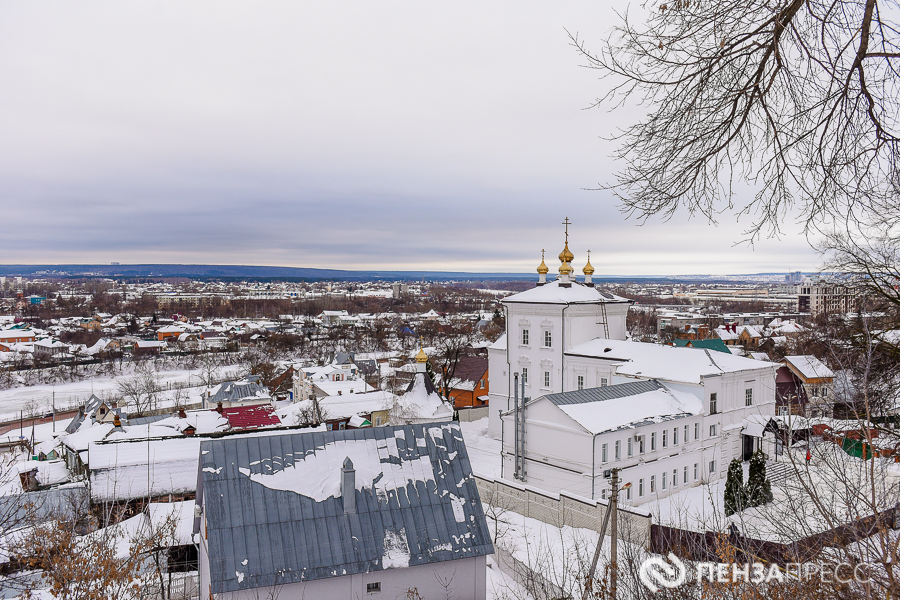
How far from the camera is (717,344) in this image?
32.4 m

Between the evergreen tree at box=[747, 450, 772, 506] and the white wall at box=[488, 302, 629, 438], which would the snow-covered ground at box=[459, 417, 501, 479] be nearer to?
the white wall at box=[488, 302, 629, 438]

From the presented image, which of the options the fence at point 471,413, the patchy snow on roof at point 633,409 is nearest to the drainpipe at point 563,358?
the patchy snow on roof at point 633,409

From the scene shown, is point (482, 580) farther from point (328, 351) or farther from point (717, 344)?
point (328, 351)

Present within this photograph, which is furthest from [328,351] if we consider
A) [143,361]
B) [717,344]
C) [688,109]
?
[688,109]

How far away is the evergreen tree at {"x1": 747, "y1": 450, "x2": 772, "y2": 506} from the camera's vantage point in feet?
54.7

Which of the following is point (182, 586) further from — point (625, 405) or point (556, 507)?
point (625, 405)

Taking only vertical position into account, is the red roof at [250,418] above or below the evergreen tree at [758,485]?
below

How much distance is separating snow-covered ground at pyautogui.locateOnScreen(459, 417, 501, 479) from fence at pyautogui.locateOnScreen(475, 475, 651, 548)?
1.85 meters

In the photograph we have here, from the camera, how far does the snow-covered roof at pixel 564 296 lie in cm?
2670

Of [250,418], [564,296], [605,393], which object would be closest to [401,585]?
[605,393]

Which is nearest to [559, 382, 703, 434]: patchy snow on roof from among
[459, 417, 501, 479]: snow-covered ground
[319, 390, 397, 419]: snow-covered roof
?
[459, 417, 501, 479]: snow-covered ground

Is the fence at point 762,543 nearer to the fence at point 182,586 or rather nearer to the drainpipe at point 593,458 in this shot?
the drainpipe at point 593,458

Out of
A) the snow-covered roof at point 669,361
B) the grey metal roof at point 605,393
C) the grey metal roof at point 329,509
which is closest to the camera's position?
the grey metal roof at point 329,509

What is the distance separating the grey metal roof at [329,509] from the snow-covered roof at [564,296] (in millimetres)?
15399
